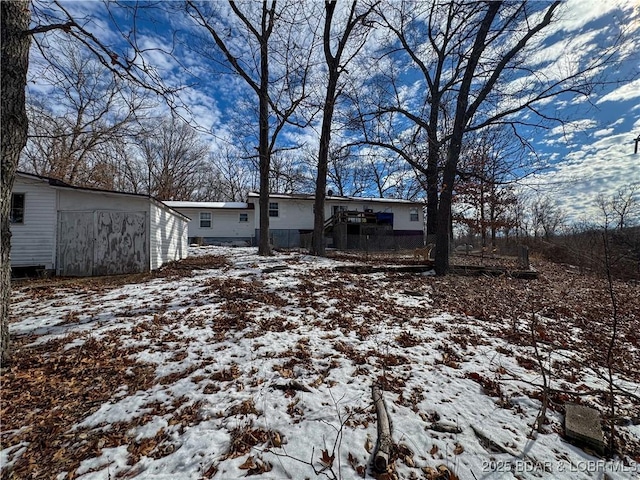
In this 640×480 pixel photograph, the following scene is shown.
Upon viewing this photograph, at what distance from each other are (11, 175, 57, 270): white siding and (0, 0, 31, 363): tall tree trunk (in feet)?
26.8

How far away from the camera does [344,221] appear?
21375mm

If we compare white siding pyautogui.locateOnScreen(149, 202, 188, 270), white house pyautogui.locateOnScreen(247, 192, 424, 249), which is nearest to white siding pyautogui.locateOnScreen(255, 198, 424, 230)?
white house pyautogui.locateOnScreen(247, 192, 424, 249)

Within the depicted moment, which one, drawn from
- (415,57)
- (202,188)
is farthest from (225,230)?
(415,57)

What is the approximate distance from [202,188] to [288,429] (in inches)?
1407

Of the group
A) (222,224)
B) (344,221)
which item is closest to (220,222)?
(222,224)

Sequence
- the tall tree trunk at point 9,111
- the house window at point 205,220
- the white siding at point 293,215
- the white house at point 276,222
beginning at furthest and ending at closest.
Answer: the white siding at point 293,215, the house window at point 205,220, the white house at point 276,222, the tall tree trunk at point 9,111

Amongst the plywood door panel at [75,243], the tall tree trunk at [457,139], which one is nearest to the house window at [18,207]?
the plywood door panel at [75,243]

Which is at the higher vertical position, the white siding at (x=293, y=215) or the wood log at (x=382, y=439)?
the white siding at (x=293, y=215)

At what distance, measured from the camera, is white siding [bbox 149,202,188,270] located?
993cm

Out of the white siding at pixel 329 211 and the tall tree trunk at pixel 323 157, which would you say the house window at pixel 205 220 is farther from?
the tall tree trunk at pixel 323 157

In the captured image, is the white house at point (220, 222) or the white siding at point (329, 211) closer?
the white house at point (220, 222)

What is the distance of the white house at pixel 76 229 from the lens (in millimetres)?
9070

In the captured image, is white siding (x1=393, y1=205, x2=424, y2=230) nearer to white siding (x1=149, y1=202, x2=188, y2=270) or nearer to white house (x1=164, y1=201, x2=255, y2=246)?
white house (x1=164, y1=201, x2=255, y2=246)

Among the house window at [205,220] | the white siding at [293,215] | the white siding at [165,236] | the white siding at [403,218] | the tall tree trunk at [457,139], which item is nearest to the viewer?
the tall tree trunk at [457,139]
